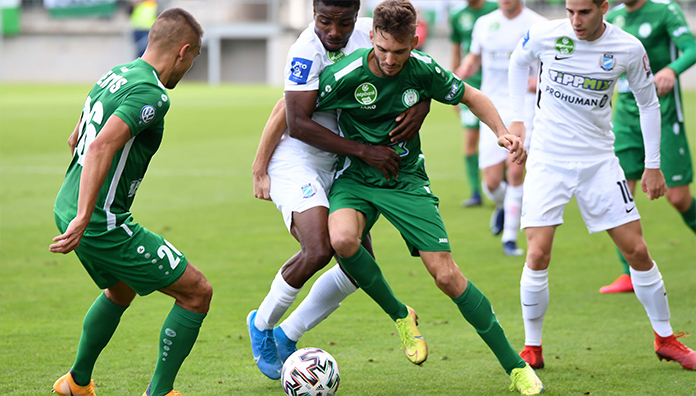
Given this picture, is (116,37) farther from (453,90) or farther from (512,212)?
(453,90)

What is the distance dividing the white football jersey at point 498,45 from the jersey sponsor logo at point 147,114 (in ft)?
18.0

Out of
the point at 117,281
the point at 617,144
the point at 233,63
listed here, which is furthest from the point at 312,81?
the point at 233,63

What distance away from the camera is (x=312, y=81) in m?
4.09

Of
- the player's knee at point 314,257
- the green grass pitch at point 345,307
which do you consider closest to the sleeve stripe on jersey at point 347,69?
the player's knee at point 314,257

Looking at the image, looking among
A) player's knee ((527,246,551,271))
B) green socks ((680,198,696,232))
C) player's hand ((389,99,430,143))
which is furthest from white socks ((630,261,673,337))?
green socks ((680,198,696,232))

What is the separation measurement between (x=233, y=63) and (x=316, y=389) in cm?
3830

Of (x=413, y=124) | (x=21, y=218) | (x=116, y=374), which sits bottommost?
(x=21, y=218)

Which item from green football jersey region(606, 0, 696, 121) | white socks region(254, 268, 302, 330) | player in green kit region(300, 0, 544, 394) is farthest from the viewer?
green football jersey region(606, 0, 696, 121)

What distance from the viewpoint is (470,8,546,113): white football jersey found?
8312 mm

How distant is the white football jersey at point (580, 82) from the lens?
4.32 meters

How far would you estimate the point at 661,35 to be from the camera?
5.95m

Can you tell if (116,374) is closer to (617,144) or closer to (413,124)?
(413,124)

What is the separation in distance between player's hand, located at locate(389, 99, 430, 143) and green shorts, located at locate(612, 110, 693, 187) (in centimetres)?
251

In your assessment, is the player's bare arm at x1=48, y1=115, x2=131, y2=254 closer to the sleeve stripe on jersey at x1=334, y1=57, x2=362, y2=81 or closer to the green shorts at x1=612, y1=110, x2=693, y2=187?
the sleeve stripe on jersey at x1=334, y1=57, x2=362, y2=81
